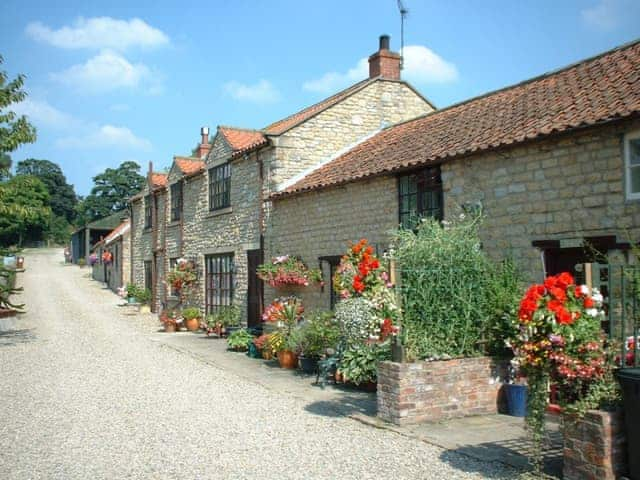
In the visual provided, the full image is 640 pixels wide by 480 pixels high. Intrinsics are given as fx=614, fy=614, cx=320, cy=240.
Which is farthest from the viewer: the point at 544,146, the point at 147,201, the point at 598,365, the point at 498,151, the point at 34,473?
the point at 147,201

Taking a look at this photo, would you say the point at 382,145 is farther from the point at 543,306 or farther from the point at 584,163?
the point at 543,306

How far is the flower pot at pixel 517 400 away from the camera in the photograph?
26.1 ft

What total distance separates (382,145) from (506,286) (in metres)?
6.96

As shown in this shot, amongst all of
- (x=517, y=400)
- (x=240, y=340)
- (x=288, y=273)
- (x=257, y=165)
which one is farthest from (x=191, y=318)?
(x=517, y=400)

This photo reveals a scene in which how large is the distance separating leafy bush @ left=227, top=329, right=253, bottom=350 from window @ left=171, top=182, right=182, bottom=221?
8.90 metres

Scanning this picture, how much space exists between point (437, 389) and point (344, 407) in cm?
161

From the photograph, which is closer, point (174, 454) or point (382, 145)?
point (174, 454)

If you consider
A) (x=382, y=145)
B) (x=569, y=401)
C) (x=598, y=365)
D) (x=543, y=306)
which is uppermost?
(x=382, y=145)

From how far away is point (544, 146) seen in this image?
8.85 m

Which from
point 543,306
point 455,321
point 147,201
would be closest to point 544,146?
point 455,321

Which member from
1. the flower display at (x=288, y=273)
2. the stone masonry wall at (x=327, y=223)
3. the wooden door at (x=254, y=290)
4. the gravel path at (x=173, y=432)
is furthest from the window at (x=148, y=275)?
the flower display at (x=288, y=273)

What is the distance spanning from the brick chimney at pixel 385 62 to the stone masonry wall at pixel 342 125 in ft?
0.89

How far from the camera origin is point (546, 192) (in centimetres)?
876

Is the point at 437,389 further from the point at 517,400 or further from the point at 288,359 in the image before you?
the point at 288,359
